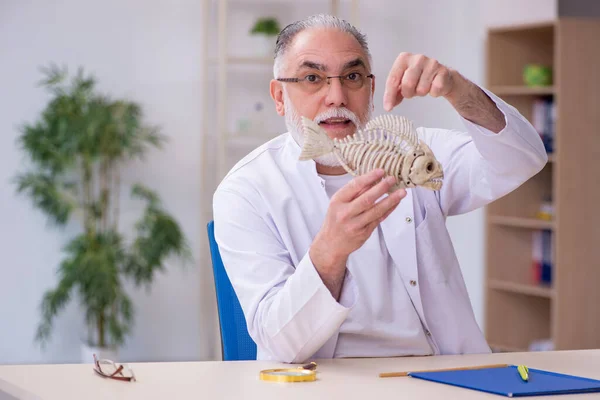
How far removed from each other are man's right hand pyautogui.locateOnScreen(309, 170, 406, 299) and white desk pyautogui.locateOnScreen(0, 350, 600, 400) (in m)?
0.20

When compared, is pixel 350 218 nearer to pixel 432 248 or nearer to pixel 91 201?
pixel 432 248

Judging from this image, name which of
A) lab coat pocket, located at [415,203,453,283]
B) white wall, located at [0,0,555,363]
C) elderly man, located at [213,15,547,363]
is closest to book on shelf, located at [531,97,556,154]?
white wall, located at [0,0,555,363]

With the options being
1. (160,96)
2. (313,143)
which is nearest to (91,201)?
(160,96)

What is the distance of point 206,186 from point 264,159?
9.65ft

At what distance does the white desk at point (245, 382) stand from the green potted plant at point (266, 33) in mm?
3428

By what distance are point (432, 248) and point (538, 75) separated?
2.87 metres

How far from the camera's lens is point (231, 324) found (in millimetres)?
2012

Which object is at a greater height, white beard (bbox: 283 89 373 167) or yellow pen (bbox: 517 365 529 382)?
white beard (bbox: 283 89 373 167)

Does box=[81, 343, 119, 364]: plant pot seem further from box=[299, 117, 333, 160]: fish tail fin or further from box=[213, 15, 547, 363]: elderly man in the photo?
box=[299, 117, 333, 160]: fish tail fin

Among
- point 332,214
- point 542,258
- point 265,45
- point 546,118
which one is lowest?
point 542,258

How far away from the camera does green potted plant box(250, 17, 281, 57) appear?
16.1 feet

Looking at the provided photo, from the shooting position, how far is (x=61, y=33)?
4.84 meters

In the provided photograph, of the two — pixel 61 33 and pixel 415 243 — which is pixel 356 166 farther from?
pixel 61 33

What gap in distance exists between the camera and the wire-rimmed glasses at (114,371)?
1.53 m
